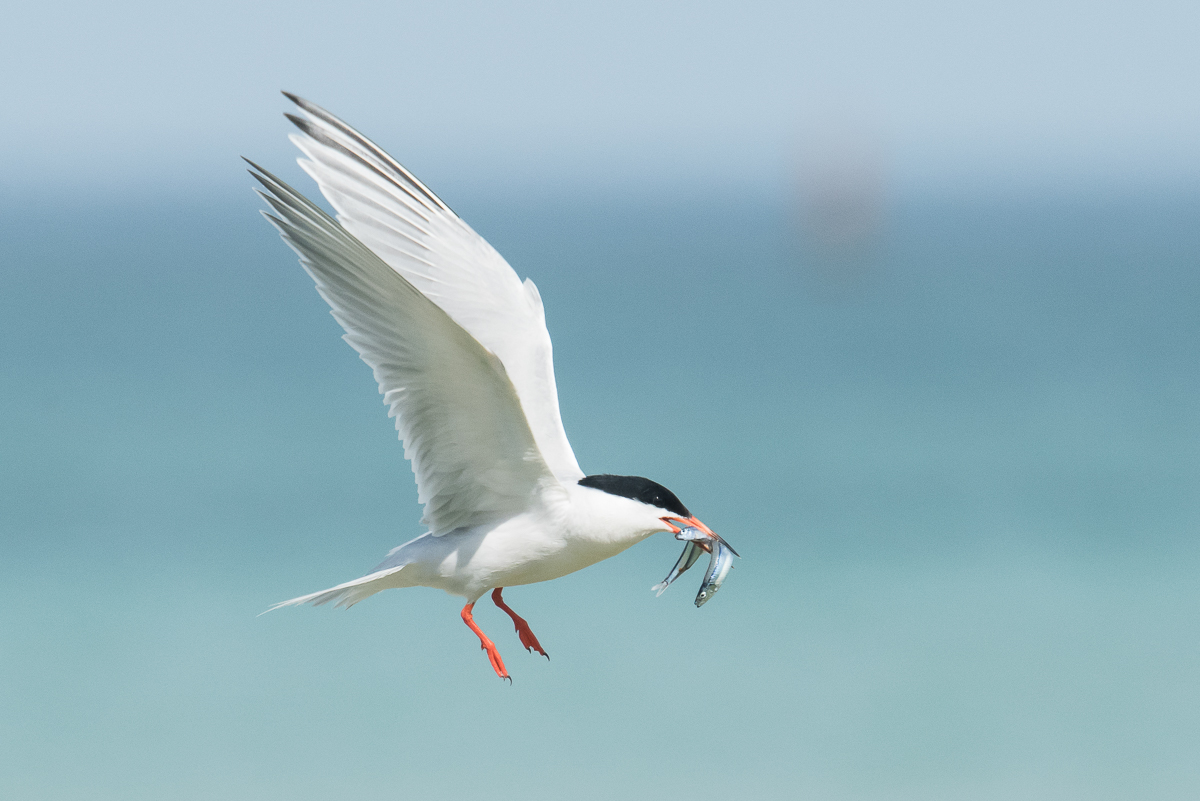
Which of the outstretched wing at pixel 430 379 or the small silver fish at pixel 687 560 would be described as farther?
the small silver fish at pixel 687 560

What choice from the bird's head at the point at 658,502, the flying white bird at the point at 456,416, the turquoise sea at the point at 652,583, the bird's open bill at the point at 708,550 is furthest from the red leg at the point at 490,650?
the turquoise sea at the point at 652,583

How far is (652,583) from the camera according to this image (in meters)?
23.6

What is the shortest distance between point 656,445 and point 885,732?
47.4 feet

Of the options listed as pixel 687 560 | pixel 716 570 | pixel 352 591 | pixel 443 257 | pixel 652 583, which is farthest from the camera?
pixel 652 583

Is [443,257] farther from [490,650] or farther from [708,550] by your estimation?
[708,550]

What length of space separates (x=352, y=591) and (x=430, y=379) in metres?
0.96

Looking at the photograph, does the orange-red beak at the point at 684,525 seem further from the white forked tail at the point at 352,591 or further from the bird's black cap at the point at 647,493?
the white forked tail at the point at 352,591

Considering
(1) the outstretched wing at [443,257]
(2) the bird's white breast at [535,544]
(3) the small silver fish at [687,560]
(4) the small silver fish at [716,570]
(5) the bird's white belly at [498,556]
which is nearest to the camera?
(4) the small silver fish at [716,570]

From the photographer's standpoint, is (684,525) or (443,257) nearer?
(684,525)

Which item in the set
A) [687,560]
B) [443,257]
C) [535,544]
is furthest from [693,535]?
[443,257]

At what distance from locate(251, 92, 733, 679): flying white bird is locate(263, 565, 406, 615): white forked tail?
11mm

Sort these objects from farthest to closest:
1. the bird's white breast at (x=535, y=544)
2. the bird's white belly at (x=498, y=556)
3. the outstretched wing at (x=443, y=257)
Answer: the outstretched wing at (x=443, y=257) < the bird's white belly at (x=498, y=556) < the bird's white breast at (x=535, y=544)

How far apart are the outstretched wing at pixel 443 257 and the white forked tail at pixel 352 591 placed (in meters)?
0.92

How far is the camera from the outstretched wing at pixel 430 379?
4.95 meters
